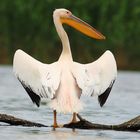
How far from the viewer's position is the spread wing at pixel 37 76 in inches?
440

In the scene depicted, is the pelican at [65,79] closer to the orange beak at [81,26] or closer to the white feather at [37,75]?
the white feather at [37,75]

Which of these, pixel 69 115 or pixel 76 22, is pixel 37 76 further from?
pixel 69 115

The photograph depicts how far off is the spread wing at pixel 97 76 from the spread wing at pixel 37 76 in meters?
0.28

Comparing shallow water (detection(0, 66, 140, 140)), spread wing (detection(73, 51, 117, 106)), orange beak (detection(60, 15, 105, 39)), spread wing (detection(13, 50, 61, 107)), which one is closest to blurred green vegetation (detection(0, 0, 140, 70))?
shallow water (detection(0, 66, 140, 140))

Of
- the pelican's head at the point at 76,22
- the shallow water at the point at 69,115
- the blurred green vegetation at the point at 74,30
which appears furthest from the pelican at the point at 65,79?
the blurred green vegetation at the point at 74,30

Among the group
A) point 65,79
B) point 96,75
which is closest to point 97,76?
point 96,75

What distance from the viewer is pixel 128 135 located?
10.8 metres

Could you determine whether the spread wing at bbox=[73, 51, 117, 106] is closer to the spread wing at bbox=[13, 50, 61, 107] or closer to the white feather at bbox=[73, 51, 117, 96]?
the white feather at bbox=[73, 51, 117, 96]

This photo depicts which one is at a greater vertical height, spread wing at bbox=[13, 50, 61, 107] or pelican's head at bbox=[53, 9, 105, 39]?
pelican's head at bbox=[53, 9, 105, 39]

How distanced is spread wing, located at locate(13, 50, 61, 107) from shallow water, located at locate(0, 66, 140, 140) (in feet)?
1.57

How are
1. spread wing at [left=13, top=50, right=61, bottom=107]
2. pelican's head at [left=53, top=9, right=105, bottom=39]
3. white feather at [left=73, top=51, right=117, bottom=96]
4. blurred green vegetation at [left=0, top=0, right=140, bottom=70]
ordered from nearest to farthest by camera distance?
spread wing at [left=13, top=50, right=61, bottom=107], white feather at [left=73, top=51, right=117, bottom=96], pelican's head at [left=53, top=9, right=105, bottom=39], blurred green vegetation at [left=0, top=0, right=140, bottom=70]

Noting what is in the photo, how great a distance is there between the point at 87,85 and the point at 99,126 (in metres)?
0.52

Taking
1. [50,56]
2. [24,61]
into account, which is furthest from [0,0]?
[24,61]

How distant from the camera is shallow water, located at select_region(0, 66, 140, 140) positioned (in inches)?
421
